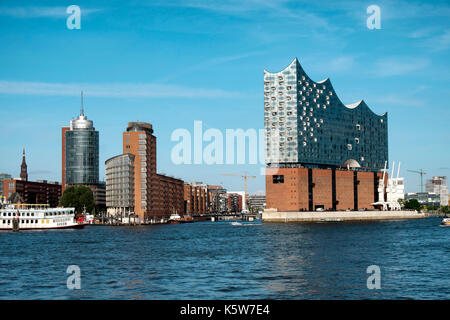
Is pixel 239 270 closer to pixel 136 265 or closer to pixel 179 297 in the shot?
pixel 136 265

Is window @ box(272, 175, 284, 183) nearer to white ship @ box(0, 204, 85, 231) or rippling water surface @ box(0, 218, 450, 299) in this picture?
white ship @ box(0, 204, 85, 231)

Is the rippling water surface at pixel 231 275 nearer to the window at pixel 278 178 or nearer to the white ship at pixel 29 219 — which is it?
the white ship at pixel 29 219

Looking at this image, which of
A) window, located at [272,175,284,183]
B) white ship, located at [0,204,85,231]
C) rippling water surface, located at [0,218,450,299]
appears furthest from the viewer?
window, located at [272,175,284,183]

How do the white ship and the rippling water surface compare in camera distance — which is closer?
the rippling water surface

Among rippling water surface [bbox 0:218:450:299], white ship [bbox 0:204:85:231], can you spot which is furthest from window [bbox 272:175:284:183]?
rippling water surface [bbox 0:218:450:299]

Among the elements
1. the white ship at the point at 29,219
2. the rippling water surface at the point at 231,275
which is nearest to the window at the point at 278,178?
the white ship at the point at 29,219

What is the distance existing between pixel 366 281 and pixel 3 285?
25.0 metres

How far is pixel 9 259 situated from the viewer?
5912cm

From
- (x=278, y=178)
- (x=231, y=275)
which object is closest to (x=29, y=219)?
(x=278, y=178)

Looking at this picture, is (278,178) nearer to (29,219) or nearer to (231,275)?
(29,219)

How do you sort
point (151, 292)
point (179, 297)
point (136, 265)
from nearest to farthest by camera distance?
point (179, 297) < point (151, 292) < point (136, 265)

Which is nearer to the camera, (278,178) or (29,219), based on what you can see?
(29,219)
